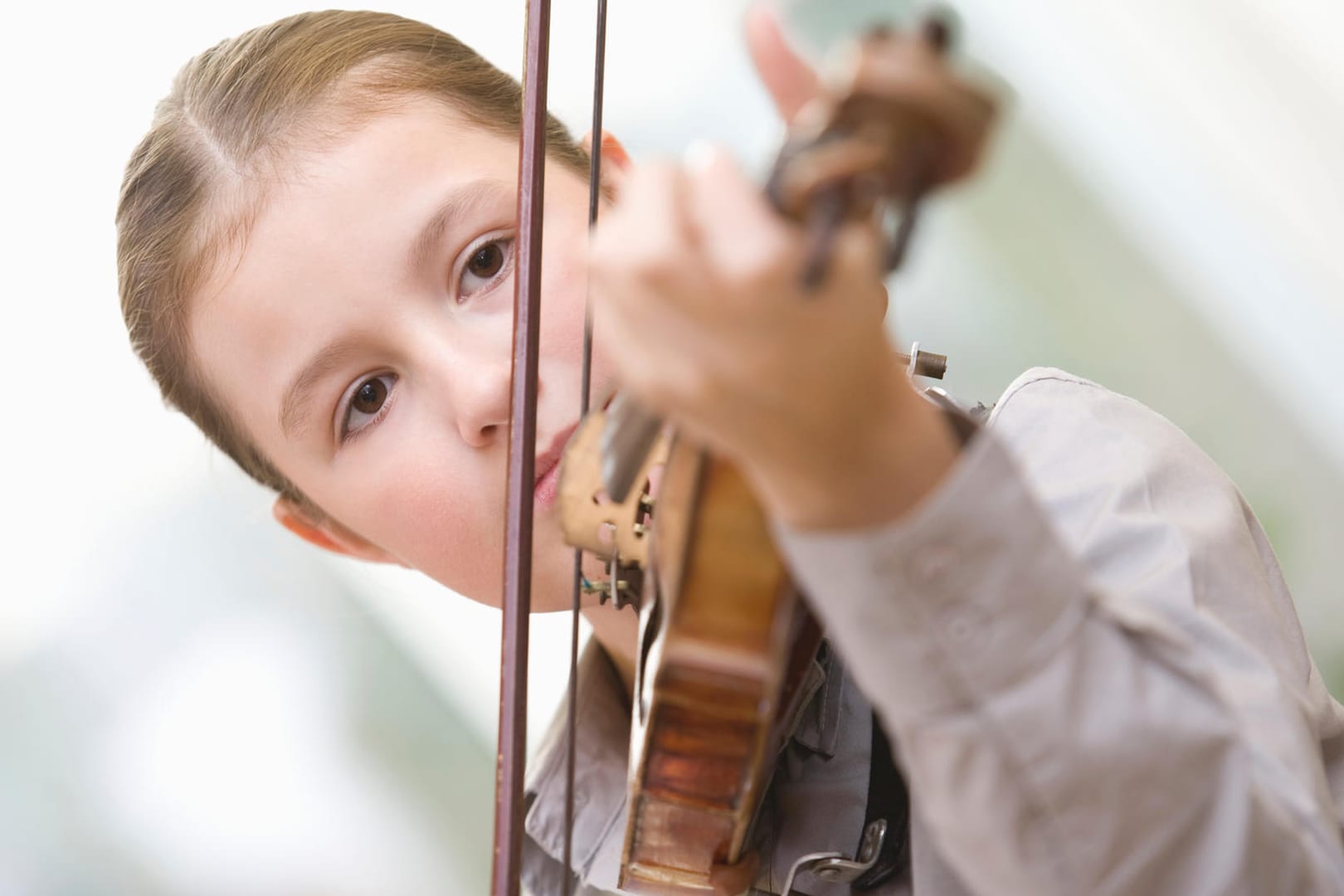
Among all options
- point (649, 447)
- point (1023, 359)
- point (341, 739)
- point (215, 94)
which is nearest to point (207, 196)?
point (215, 94)

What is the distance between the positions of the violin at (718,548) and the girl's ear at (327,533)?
266mm

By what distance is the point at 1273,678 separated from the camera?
325 millimetres

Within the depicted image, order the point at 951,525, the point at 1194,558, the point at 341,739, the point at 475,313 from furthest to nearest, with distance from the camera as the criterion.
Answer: the point at 341,739
the point at 475,313
the point at 1194,558
the point at 951,525

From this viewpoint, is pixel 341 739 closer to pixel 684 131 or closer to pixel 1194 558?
pixel 684 131

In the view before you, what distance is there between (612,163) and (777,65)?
1.17 feet

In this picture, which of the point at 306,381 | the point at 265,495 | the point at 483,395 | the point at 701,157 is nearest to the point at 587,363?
the point at 483,395

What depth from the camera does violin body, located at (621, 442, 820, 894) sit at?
0.86 feet

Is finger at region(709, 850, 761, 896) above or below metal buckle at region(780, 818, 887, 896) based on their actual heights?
above

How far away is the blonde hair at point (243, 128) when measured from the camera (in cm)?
57

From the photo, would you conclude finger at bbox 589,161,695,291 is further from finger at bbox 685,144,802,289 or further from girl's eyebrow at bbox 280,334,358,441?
girl's eyebrow at bbox 280,334,358,441

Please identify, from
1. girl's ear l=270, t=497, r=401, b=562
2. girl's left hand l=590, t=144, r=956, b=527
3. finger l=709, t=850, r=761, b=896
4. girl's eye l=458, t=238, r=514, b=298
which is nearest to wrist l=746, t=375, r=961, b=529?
girl's left hand l=590, t=144, r=956, b=527

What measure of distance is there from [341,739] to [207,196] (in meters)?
0.90

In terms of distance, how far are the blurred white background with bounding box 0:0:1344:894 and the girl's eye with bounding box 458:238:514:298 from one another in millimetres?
296

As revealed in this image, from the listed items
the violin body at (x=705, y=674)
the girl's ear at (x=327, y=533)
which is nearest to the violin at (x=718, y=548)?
the violin body at (x=705, y=674)
